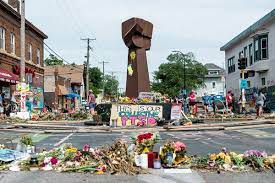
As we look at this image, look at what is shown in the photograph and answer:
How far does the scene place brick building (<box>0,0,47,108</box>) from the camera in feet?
122

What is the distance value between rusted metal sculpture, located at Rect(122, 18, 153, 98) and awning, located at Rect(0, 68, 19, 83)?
1103 centimetres

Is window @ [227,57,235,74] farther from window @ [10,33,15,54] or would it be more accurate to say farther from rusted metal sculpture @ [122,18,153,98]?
rusted metal sculpture @ [122,18,153,98]

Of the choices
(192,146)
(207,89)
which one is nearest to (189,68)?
(207,89)

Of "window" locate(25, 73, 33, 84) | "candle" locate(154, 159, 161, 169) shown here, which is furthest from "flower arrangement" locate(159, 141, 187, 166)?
"window" locate(25, 73, 33, 84)

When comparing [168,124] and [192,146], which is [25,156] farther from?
[168,124]

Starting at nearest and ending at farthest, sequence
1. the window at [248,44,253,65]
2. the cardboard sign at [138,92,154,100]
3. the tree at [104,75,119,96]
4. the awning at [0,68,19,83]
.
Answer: the cardboard sign at [138,92,154,100] → the awning at [0,68,19,83] → the window at [248,44,253,65] → the tree at [104,75,119,96]

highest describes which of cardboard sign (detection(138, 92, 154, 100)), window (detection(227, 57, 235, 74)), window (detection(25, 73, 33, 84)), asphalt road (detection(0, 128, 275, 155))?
window (detection(227, 57, 235, 74))

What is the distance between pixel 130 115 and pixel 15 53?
838 inches

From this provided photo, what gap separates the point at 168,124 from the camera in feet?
71.7

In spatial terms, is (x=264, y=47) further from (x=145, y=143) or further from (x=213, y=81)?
(x=213, y=81)

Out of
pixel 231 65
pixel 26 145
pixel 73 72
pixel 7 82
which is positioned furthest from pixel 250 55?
pixel 73 72

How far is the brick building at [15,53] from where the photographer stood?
3733 cm

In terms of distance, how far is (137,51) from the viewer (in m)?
27.6

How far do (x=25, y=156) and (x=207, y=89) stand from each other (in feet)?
372
